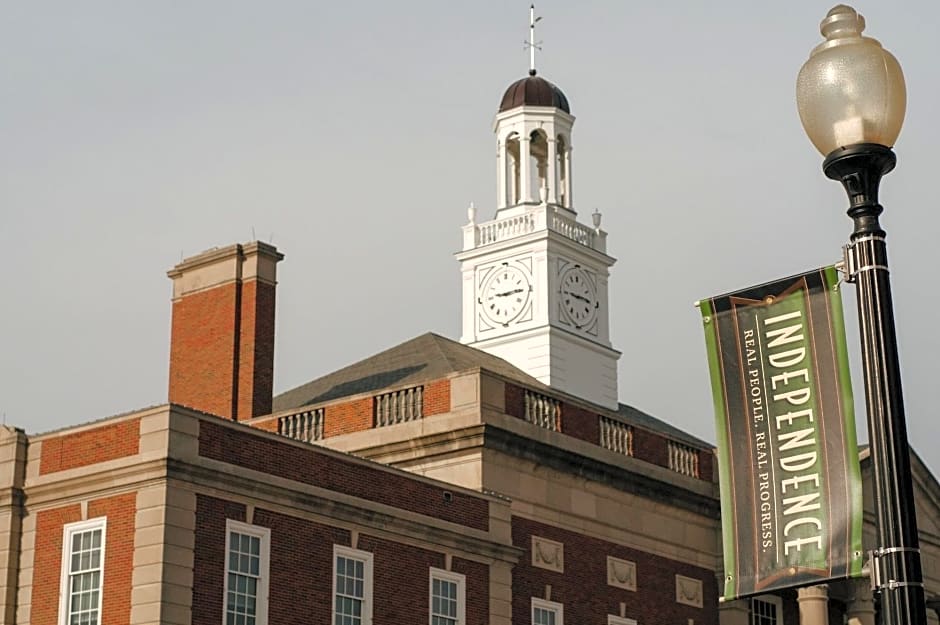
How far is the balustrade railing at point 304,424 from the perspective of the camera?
3444cm

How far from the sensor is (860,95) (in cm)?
929

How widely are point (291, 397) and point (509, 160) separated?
37.8 ft

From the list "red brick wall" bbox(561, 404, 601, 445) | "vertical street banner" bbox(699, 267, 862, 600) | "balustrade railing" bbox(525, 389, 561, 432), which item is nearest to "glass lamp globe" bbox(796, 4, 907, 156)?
"vertical street banner" bbox(699, 267, 862, 600)

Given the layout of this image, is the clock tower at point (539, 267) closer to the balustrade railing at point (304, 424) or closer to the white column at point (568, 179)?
the white column at point (568, 179)

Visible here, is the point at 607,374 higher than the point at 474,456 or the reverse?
higher

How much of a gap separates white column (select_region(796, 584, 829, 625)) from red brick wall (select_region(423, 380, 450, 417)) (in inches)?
377

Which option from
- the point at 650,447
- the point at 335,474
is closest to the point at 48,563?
the point at 335,474

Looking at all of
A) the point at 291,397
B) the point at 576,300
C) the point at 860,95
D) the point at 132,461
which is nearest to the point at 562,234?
the point at 576,300

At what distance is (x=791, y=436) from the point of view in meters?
11.4

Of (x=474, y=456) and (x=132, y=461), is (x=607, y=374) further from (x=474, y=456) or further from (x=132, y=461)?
(x=132, y=461)

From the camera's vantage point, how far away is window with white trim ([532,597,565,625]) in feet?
106

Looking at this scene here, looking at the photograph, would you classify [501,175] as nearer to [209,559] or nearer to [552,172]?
[552,172]

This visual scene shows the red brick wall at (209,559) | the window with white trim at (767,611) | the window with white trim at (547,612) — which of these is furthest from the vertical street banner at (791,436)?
the window with white trim at (767,611)

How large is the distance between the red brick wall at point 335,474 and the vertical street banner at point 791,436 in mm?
15455
